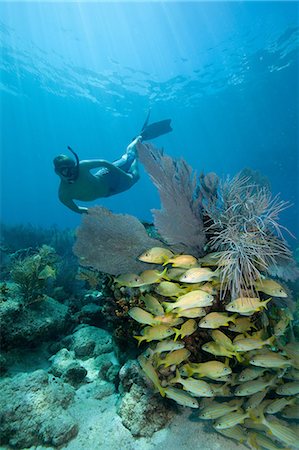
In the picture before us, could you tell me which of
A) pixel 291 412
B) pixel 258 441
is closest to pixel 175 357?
pixel 258 441

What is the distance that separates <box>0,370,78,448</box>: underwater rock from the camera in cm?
325

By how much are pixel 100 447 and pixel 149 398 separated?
75cm

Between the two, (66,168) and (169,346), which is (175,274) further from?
(66,168)

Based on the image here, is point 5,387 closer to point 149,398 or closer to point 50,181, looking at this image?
point 149,398

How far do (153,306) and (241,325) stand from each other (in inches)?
41.7

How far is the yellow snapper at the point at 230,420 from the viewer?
2.77 m

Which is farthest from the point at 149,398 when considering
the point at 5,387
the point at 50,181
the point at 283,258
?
the point at 50,181

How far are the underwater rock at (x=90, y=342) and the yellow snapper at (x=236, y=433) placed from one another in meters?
2.47

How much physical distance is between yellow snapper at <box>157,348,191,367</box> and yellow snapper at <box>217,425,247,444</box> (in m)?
0.85

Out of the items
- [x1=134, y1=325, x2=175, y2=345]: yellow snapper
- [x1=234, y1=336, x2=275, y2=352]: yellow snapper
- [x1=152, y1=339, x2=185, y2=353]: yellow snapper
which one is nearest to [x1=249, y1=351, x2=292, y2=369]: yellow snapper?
[x1=234, y1=336, x2=275, y2=352]: yellow snapper

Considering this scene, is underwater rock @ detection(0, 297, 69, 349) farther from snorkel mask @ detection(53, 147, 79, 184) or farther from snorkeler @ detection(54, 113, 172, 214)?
snorkel mask @ detection(53, 147, 79, 184)

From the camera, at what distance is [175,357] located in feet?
10.3

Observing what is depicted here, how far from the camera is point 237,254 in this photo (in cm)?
332

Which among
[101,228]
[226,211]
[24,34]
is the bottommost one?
[101,228]
